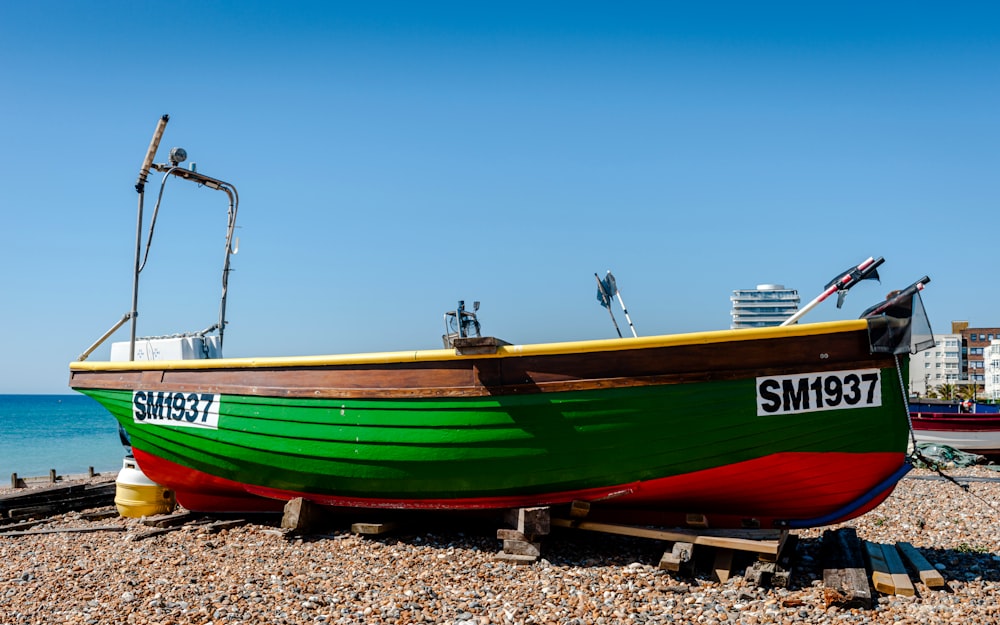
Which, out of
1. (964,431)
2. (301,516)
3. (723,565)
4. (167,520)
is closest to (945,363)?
(964,431)

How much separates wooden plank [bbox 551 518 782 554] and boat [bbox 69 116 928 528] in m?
0.25

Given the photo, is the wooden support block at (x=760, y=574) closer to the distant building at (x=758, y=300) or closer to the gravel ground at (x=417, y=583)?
the gravel ground at (x=417, y=583)

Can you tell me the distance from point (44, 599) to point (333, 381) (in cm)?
284

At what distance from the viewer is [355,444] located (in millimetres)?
7199

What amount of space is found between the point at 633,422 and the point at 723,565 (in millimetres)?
1314

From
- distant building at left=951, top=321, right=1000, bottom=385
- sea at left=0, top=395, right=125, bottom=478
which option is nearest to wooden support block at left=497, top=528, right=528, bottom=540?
sea at left=0, top=395, right=125, bottom=478

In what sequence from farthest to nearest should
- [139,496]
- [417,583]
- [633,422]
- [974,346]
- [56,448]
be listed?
1. [974,346]
2. [56,448]
3. [139,496]
4. [633,422]
5. [417,583]

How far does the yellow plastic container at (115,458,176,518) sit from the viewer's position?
941 centimetres

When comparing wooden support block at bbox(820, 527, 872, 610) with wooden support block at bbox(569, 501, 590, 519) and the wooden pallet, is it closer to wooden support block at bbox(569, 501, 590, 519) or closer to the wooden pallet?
the wooden pallet

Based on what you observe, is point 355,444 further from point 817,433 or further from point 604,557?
point 817,433

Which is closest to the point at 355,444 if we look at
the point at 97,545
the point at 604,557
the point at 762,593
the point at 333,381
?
the point at 333,381

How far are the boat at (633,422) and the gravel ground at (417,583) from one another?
1.74 ft

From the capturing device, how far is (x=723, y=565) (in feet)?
19.8

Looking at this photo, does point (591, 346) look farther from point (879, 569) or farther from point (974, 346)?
point (974, 346)
